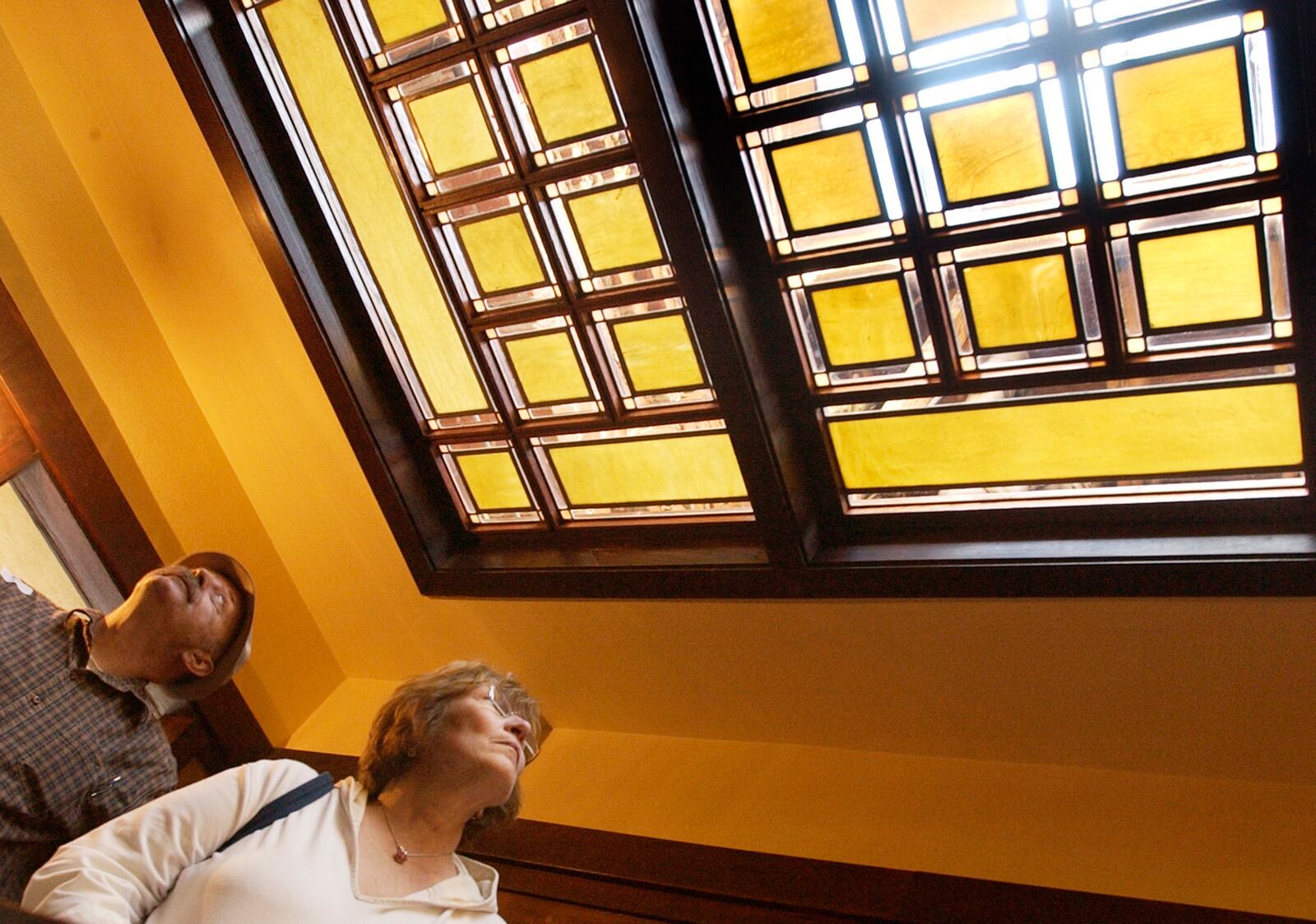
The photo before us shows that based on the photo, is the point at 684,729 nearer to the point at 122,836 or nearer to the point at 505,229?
the point at 505,229

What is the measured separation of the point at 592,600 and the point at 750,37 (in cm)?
136

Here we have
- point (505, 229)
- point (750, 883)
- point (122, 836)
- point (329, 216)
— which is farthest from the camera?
A: point (329, 216)

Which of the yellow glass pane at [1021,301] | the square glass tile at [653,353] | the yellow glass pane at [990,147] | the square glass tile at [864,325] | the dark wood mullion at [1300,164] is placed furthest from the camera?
the square glass tile at [653,353]

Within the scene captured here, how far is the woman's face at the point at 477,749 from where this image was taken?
73.4 inches

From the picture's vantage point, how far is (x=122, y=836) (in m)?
1.66

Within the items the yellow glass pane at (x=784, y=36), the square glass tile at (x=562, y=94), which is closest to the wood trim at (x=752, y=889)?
the square glass tile at (x=562, y=94)

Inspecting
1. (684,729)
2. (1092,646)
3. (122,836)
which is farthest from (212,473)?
(1092,646)

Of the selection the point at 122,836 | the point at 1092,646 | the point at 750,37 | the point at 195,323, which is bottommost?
the point at 1092,646

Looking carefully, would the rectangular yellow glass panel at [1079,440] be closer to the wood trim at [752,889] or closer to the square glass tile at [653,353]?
the square glass tile at [653,353]

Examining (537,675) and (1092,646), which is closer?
(1092,646)

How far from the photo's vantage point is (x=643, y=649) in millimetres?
2824

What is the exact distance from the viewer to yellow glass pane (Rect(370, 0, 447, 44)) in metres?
2.35

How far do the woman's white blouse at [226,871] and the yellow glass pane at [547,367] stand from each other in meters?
1.12

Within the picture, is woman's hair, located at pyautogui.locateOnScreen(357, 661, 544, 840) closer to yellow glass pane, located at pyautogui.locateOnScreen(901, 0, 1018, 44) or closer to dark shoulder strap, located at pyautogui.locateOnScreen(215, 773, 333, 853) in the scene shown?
dark shoulder strap, located at pyautogui.locateOnScreen(215, 773, 333, 853)
